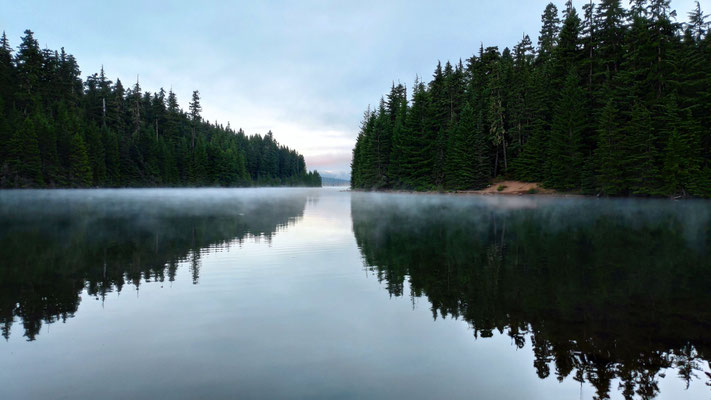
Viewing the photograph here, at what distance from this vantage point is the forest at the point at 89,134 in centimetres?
7919

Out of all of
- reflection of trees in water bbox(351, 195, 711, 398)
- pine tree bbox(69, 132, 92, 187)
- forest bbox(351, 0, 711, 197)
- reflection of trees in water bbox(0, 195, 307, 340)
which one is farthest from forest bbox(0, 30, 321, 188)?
reflection of trees in water bbox(351, 195, 711, 398)

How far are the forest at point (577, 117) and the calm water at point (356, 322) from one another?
41881mm

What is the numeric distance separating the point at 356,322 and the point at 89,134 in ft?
353

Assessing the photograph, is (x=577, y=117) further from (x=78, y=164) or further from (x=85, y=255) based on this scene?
(x=78, y=164)

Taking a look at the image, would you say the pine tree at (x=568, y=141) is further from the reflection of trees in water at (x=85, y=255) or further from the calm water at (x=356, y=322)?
the reflection of trees in water at (x=85, y=255)

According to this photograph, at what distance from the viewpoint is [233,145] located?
14712 centimetres

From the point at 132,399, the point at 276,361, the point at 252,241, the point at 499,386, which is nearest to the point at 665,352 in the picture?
the point at 499,386

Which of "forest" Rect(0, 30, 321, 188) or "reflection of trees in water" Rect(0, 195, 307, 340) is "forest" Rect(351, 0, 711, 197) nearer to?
"reflection of trees in water" Rect(0, 195, 307, 340)

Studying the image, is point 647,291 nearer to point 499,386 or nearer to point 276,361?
point 499,386

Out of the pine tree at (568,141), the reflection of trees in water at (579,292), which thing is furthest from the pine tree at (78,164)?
the pine tree at (568,141)

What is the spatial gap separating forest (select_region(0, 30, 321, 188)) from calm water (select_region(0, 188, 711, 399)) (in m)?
83.8

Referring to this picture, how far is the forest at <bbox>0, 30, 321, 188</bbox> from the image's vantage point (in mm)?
79188

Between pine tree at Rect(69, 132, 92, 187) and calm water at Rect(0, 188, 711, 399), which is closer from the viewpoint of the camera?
calm water at Rect(0, 188, 711, 399)

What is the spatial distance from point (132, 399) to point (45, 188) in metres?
103
